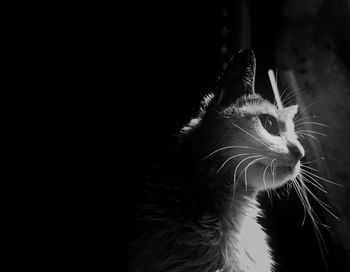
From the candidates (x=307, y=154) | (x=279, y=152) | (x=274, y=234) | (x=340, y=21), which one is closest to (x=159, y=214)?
(x=279, y=152)

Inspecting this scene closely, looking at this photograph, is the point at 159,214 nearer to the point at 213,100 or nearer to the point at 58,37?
the point at 213,100

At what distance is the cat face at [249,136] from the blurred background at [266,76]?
13cm

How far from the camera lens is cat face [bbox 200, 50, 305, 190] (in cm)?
60

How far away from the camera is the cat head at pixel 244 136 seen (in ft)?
1.98

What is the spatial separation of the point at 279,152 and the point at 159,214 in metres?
0.28

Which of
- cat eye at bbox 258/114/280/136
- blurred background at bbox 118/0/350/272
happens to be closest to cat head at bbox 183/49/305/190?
cat eye at bbox 258/114/280/136

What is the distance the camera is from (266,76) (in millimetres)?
911

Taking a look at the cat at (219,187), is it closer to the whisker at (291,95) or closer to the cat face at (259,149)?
the cat face at (259,149)

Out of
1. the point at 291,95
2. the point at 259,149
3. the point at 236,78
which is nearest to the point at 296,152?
the point at 259,149

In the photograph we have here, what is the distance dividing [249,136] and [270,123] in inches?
3.6

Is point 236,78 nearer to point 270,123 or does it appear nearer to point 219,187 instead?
point 270,123

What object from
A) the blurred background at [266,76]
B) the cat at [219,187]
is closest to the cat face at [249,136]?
the cat at [219,187]

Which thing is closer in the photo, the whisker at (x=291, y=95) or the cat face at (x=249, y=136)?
the cat face at (x=249, y=136)

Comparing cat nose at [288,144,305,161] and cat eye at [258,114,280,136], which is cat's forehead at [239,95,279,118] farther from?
cat nose at [288,144,305,161]
